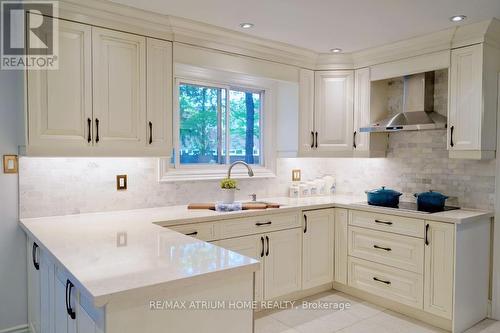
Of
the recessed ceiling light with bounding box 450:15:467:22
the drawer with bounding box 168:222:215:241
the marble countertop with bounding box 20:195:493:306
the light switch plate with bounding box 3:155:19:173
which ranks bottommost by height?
the drawer with bounding box 168:222:215:241

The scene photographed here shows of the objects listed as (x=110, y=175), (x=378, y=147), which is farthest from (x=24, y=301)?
(x=378, y=147)

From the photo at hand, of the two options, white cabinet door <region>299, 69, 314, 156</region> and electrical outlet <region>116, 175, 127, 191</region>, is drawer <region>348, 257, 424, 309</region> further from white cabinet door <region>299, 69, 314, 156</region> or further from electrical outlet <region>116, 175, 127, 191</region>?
electrical outlet <region>116, 175, 127, 191</region>

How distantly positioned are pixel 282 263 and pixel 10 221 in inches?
82.5

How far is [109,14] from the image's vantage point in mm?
2566

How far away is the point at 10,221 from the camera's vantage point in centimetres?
259

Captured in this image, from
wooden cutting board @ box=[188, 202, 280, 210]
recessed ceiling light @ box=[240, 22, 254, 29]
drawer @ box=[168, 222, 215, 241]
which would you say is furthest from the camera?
wooden cutting board @ box=[188, 202, 280, 210]

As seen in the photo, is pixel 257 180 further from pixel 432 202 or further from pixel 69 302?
pixel 69 302

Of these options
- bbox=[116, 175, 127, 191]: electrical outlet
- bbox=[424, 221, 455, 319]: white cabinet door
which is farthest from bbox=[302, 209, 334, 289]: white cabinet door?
bbox=[116, 175, 127, 191]: electrical outlet

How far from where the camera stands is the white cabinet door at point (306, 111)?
376cm

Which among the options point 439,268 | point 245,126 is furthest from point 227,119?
point 439,268

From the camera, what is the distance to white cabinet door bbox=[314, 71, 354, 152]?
12.6 feet

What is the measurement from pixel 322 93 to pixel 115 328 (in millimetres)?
3139

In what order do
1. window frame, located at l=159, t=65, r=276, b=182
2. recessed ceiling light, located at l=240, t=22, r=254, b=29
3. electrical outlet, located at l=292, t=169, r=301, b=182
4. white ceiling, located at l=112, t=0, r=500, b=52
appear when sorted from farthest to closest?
electrical outlet, located at l=292, t=169, r=301, b=182 < window frame, located at l=159, t=65, r=276, b=182 < recessed ceiling light, located at l=240, t=22, r=254, b=29 < white ceiling, located at l=112, t=0, r=500, b=52

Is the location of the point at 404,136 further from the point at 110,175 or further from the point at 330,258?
the point at 110,175
